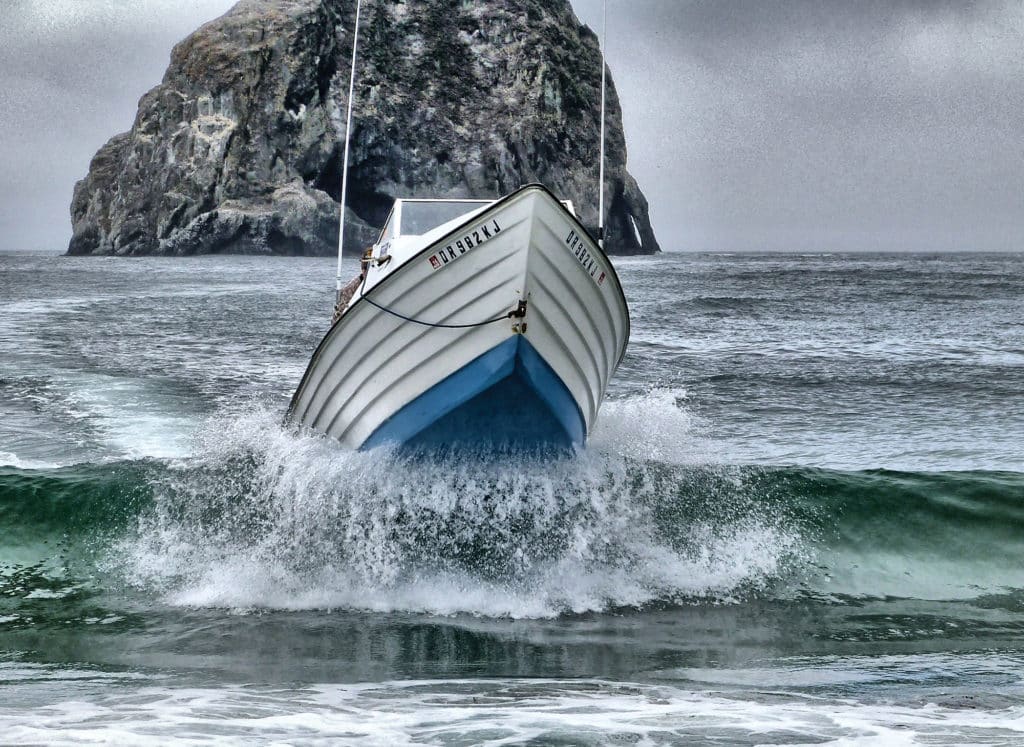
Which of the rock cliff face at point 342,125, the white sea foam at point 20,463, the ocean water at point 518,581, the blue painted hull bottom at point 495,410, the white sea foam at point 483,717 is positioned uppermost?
the rock cliff face at point 342,125

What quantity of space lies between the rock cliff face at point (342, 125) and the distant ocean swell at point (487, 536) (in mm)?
84197

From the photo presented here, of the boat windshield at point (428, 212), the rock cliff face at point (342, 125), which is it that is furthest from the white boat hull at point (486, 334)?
the rock cliff face at point (342, 125)

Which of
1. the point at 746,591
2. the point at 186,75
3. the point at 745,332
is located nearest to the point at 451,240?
the point at 746,591

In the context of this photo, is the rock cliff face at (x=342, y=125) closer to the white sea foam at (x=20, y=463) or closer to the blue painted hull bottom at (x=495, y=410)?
the white sea foam at (x=20, y=463)

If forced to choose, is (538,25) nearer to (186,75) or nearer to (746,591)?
(186,75)

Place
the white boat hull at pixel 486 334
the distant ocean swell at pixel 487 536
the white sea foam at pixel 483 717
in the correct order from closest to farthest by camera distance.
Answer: the white sea foam at pixel 483 717
the white boat hull at pixel 486 334
the distant ocean swell at pixel 487 536

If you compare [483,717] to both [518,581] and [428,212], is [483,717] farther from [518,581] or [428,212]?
[428,212]

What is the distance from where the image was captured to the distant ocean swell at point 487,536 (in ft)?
24.6

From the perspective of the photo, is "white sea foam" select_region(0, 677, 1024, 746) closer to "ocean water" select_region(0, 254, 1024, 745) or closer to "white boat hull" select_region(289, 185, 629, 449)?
"ocean water" select_region(0, 254, 1024, 745)

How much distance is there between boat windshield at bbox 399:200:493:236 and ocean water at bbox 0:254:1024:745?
1.97 meters

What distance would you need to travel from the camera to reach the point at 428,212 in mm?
8930

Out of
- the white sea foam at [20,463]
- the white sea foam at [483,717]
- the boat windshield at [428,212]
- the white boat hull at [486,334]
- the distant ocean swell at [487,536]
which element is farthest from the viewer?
the white sea foam at [20,463]

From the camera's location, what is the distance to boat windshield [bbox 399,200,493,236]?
8797mm

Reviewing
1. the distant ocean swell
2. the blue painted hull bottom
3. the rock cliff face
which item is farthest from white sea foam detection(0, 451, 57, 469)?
the rock cliff face
